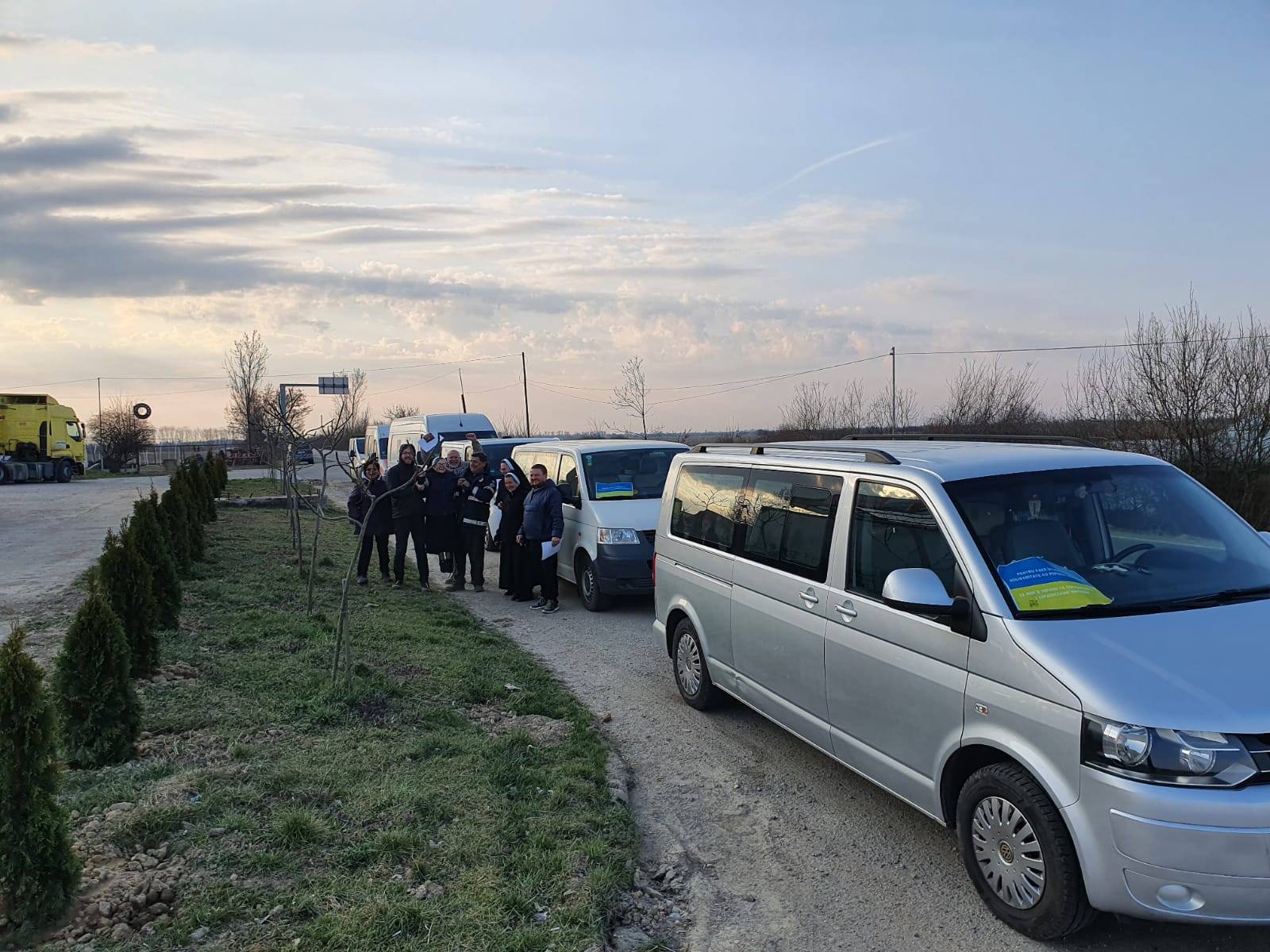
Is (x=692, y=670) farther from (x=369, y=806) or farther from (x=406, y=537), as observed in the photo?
(x=406, y=537)

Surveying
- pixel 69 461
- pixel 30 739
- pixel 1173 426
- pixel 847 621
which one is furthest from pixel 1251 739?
pixel 69 461

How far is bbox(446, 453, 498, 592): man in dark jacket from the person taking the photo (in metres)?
11.9

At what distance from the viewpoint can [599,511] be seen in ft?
34.2

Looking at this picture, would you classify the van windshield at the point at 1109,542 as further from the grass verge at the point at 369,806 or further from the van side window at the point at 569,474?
the van side window at the point at 569,474

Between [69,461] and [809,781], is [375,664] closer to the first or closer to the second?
[809,781]

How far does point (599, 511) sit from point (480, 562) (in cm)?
259

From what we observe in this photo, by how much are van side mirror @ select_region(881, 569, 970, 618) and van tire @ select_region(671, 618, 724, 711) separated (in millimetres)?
2608

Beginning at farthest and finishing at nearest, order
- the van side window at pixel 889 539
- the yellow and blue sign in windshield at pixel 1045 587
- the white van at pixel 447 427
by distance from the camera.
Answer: the white van at pixel 447 427, the van side window at pixel 889 539, the yellow and blue sign in windshield at pixel 1045 587

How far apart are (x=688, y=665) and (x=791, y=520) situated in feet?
6.09

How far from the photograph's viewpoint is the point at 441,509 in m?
12.0

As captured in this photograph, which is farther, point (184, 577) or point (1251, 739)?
point (184, 577)

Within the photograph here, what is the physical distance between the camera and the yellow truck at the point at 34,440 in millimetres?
36594

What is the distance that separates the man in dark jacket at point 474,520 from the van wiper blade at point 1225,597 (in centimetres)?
907

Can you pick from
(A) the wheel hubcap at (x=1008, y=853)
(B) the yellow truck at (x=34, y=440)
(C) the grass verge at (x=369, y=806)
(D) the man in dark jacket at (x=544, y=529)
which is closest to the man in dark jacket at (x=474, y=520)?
(D) the man in dark jacket at (x=544, y=529)
